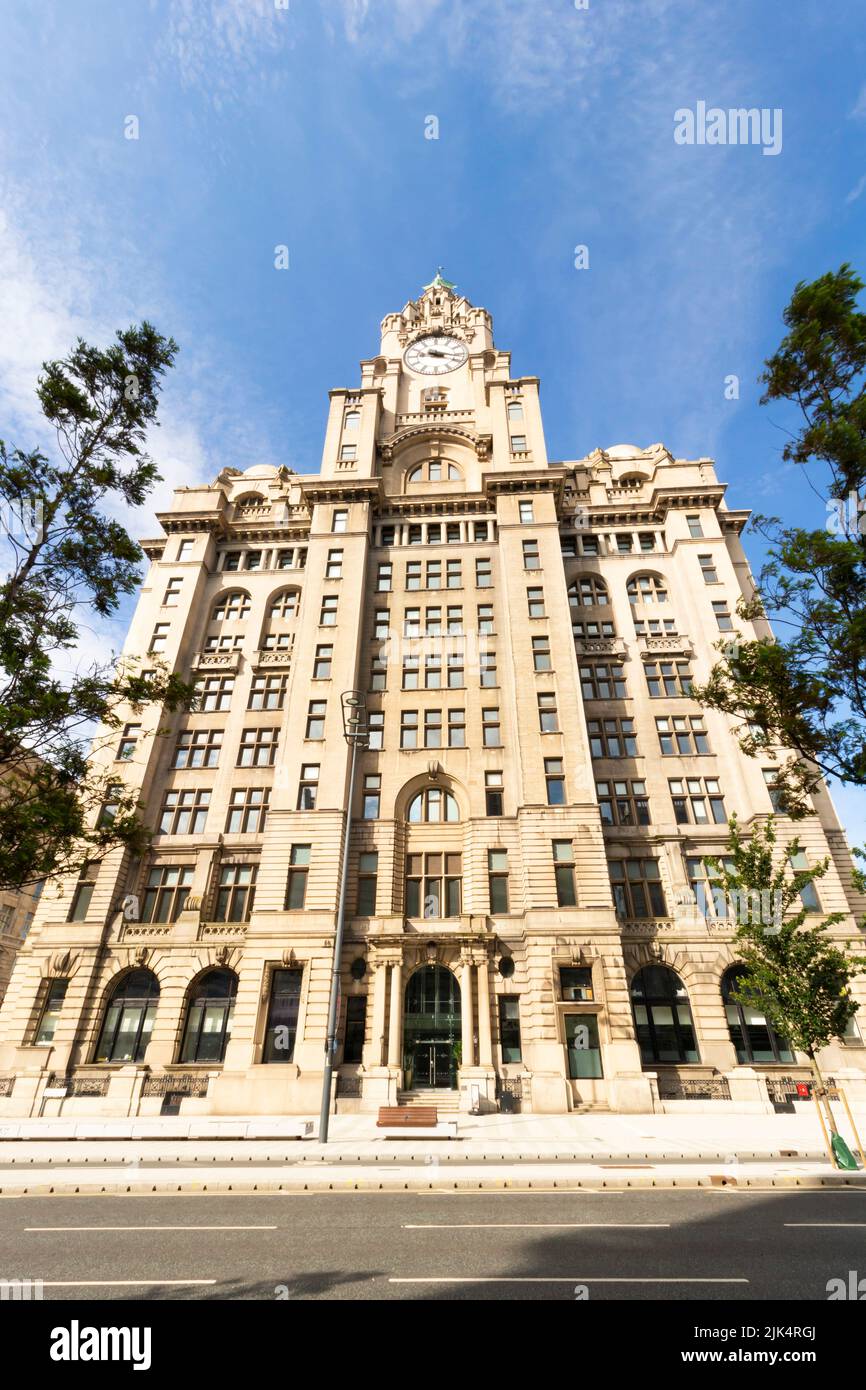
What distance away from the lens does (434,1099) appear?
27.3 metres

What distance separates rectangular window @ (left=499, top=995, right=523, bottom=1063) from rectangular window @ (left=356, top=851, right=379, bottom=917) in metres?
8.13

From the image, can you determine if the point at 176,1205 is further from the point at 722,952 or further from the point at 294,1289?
the point at 722,952

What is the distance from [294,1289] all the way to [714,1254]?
19.8ft

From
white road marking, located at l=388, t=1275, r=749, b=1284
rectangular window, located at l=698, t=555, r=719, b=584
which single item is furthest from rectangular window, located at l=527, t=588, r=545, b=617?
white road marking, located at l=388, t=1275, r=749, b=1284

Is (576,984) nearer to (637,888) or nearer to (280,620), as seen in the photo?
(637,888)

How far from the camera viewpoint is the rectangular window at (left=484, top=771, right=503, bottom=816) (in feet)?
115

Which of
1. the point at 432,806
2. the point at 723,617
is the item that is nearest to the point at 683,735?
the point at 723,617

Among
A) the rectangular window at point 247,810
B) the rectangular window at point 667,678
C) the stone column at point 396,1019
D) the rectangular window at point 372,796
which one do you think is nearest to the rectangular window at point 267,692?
the rectangular window at point 247,810

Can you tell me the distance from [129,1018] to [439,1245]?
28516 millimetres

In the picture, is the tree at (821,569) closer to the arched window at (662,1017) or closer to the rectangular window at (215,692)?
the arched window at (662,1017)

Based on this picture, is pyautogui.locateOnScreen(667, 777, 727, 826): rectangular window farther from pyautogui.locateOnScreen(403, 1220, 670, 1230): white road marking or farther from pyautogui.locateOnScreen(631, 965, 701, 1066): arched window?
pyautogui.locateOnScreen(403, 1220, 670, 1230): white road marking

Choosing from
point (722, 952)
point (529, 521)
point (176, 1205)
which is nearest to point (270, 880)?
point (176, 1205)

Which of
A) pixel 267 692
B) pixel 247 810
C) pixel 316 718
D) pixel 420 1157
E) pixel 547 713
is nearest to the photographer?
pixel 420 1157

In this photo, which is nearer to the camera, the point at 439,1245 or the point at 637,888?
the point at 439,1245
